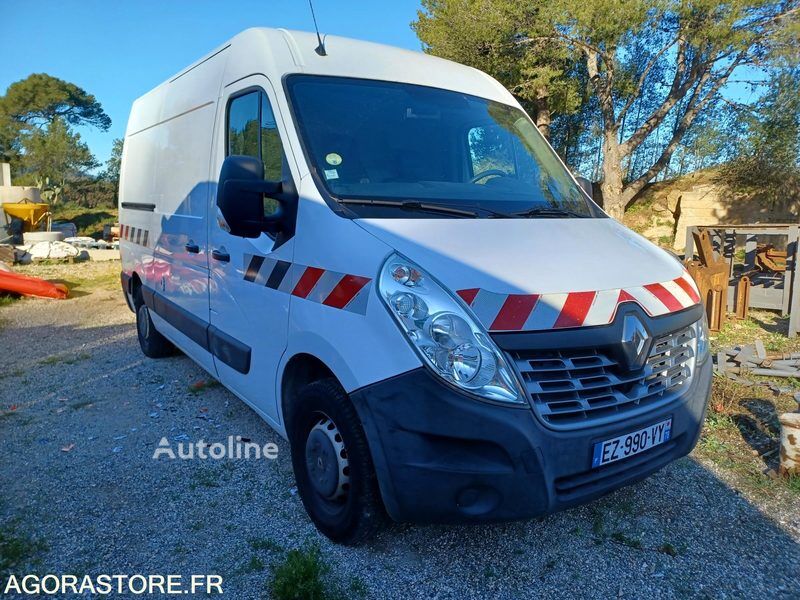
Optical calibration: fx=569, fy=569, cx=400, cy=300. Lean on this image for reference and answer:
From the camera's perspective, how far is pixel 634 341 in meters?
2.27

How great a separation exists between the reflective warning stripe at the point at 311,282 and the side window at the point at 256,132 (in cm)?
46

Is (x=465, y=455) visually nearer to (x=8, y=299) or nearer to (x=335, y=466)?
(x=335, y=466)

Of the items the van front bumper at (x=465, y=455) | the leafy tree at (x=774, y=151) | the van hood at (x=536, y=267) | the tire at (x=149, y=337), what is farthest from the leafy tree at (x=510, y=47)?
the van front bumper at (x=465, y=455)

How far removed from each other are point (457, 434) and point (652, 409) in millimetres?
891

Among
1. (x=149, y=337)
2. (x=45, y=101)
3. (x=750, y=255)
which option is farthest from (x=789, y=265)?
(x=45, y=101)

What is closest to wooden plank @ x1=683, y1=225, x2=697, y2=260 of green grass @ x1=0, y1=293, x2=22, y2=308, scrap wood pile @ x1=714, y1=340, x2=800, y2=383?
scrap wood pile @ x1=714, y1=340, x2=800, y2=383

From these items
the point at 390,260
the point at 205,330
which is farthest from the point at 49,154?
the point at 390,260

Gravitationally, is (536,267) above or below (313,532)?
above

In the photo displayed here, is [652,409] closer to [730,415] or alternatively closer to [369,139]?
[369,139]

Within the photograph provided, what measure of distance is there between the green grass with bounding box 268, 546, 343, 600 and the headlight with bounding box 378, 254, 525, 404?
105 centimetres

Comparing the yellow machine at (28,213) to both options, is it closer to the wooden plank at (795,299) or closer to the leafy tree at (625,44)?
the leafy tree at (625,44)

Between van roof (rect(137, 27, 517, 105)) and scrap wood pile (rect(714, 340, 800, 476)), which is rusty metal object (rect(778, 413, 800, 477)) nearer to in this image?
scrap wood pile (rect(714, 340, 800, 476))

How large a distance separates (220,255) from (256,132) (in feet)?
2.58

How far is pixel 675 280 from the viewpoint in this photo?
265cm
